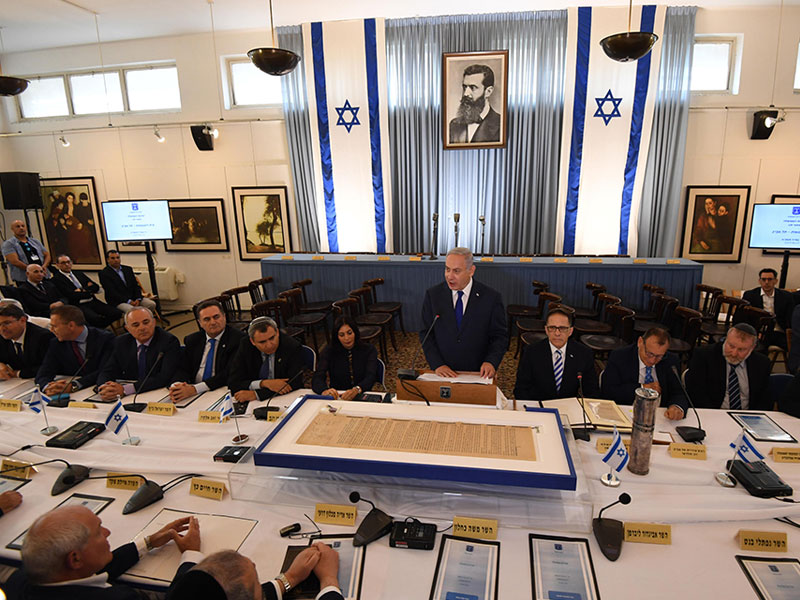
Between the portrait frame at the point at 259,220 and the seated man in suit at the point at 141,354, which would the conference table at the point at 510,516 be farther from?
the portrait frame at the point at 259,220

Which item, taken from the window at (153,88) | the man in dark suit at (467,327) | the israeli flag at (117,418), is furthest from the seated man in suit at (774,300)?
the window at (153,88)

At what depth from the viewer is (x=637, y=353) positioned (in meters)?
2.66

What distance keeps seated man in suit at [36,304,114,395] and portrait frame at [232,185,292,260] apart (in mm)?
4770

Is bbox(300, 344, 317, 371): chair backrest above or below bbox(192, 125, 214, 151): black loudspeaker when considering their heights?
below

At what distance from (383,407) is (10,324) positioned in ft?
9.96

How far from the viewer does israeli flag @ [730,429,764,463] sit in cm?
163

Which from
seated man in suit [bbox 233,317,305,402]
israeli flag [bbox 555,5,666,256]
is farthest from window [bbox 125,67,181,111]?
seated man in suit [bbox 233,317,305,402]

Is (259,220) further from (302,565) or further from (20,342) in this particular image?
(302,565)

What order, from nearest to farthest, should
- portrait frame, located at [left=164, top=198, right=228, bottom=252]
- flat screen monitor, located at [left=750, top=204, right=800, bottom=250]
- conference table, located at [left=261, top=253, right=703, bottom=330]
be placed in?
conference table, located at [left=261, top=253, right=703, bottom=330] < flat screen monitor, located at [left=750, top=204, right=800, bottom=250] < portrait frame, located at [left=164, top=198, right=228, bottom=252]

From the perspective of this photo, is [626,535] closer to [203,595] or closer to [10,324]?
[203,595]

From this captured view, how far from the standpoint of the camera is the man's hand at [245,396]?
97.1 inches

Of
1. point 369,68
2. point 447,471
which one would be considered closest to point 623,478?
point 447,471

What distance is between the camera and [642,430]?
1657 millimetres

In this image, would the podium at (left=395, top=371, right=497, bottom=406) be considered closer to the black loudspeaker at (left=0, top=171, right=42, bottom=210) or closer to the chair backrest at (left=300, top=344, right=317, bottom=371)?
the chair backrest at (left=300, top=344, right=317, bottom=371)
